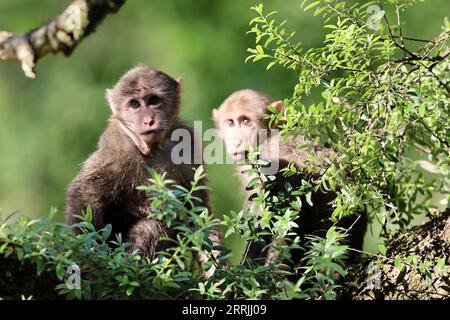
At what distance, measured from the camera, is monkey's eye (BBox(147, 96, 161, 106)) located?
6883mm

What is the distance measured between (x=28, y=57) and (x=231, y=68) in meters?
6.93

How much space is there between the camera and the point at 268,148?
7.00 meters

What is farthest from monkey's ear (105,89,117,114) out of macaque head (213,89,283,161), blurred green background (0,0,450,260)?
blurred green background (0,0,450,260)

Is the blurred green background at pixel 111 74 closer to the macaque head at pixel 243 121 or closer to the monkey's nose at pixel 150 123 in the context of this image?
the macaque head at pixel 243 121

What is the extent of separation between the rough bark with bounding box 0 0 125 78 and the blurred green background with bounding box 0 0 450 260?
19.0 ft

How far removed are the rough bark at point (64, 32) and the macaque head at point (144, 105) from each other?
0.49 meters

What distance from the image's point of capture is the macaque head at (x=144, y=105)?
22.0 ft

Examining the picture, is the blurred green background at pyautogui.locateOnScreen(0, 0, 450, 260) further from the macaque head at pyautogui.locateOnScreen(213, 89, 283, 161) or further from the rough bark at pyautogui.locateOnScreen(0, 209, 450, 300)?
the rough bark at pyautogui.locateOnScreen(0, 209, 450, 300)

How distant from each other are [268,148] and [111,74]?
7.47 meters

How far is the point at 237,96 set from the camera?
311 inches

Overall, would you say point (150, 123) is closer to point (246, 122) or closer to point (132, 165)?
point (132, 165)

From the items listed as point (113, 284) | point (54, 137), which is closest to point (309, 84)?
point (113, 284)
